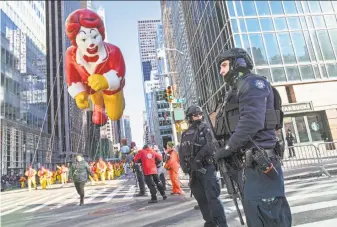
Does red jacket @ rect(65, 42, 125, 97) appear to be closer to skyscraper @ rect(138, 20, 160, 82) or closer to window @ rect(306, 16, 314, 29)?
window @ rect(306, 16, 314, 29)

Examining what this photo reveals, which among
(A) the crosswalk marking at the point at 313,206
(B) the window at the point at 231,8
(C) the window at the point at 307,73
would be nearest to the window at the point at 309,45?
(C) the window at the point at 307,73

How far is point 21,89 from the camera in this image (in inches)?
1486

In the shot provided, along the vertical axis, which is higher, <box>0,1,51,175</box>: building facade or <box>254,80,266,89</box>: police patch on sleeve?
<box>0,1,51,175</box>: building facade

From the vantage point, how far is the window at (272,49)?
71.4 ft

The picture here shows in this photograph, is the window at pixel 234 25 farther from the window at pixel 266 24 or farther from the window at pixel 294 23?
the window at pixel 294 23

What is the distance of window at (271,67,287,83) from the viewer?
2127cm

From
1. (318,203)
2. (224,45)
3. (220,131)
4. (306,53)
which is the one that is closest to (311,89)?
(306,53)

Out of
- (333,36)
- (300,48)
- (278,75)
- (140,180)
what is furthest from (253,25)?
(140,180)

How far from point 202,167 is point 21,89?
3853 cm

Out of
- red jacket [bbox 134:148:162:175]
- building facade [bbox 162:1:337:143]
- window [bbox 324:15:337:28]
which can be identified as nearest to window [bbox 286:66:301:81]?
building facade [bbox 162:1:337:143]

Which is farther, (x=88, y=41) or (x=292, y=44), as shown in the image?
(x=292, y=44)

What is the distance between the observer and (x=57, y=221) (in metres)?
7.12

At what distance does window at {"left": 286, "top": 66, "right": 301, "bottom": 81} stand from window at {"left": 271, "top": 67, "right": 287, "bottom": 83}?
0.35m

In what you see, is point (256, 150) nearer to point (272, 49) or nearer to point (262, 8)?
point (272, 49)
